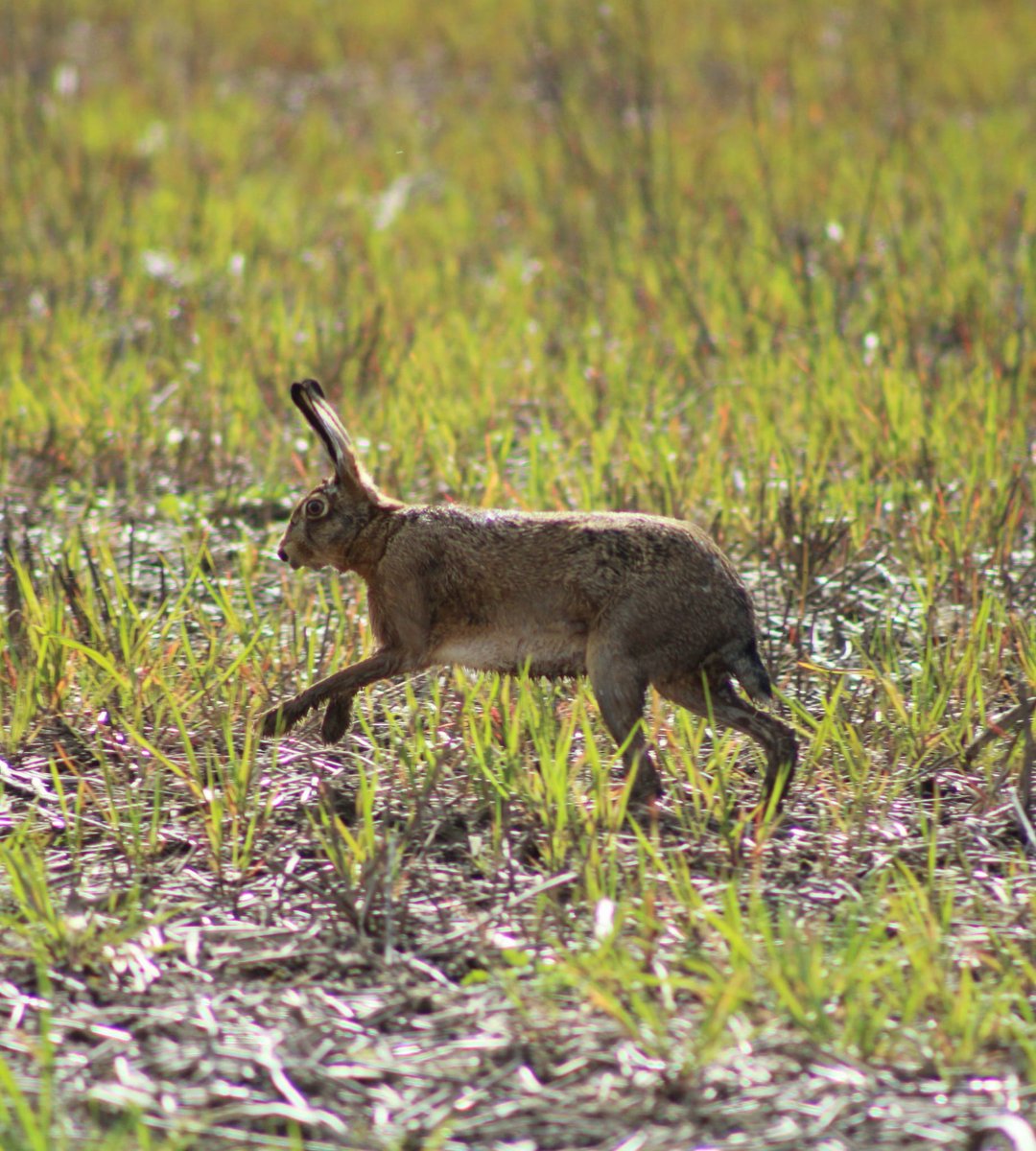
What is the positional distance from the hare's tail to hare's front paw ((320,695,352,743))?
0.93 m

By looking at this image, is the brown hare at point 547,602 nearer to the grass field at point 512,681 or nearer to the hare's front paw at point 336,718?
the hare's front paw at point 336,718

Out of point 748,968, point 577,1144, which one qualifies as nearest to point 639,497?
point 748,968

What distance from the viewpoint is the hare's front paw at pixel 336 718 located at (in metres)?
4.17

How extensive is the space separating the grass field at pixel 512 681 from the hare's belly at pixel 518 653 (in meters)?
0.11

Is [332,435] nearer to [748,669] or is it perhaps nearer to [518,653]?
[518,653]

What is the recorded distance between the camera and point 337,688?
4.09 meters

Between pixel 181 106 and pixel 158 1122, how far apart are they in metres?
10.4

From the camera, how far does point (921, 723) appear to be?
412cm

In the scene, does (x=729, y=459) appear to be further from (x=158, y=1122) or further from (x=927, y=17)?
(x=927, y=17)

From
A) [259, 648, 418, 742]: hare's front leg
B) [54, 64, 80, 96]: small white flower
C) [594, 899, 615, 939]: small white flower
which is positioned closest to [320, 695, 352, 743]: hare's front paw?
[259, 648, 418, 742]: hare's front leg

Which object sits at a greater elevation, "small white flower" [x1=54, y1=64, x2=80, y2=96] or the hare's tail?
"small white flower" [x1=54, y1=64, x2=80, y2=96]

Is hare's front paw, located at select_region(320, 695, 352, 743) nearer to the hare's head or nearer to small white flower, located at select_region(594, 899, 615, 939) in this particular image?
the hare's head

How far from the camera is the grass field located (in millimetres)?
2854

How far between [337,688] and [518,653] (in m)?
0.44
